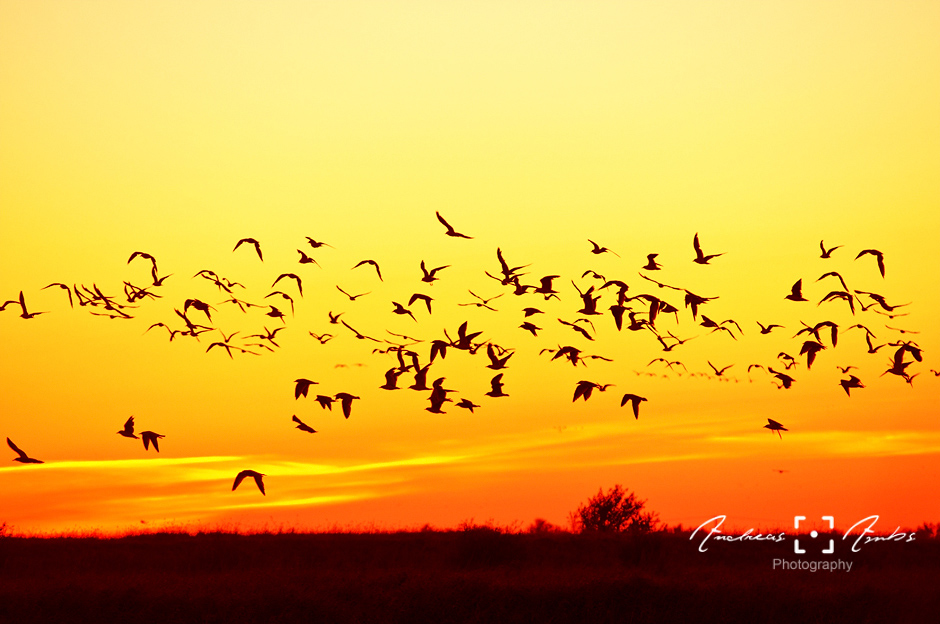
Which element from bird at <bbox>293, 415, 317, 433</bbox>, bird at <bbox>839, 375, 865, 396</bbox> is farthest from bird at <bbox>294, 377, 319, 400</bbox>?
bird at <bbox>839, 375, 865, 396</bbox>

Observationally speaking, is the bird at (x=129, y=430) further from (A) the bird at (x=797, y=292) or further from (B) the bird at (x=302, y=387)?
(A) the bird at (x=797, y=292)

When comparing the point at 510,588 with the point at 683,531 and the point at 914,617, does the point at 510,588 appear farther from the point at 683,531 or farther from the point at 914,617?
the point at 683,531

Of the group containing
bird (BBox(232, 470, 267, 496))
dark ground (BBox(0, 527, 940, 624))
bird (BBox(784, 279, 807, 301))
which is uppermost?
bird (BBox(784, 279, 807, 301))

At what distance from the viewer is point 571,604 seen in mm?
24062

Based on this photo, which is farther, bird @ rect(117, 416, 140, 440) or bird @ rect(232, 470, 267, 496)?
bird @ rect(117, 416, 140, 440)

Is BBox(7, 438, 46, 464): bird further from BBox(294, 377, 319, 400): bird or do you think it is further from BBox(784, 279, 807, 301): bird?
BBox(784, 279, 807, 301): bird

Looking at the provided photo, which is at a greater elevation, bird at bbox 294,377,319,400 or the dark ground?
bird at bbox 294,377,319,400

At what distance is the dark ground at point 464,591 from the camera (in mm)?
A: 23188

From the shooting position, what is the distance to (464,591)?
24031 millimetres

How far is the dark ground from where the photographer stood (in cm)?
2319

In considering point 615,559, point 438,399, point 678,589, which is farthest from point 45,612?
point 615,559

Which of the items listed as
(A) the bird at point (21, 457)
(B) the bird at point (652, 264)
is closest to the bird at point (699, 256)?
(B) the bird at point (652, 264)

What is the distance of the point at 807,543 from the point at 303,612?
17313 mm

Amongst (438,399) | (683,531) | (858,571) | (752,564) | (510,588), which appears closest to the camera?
(438,399)
